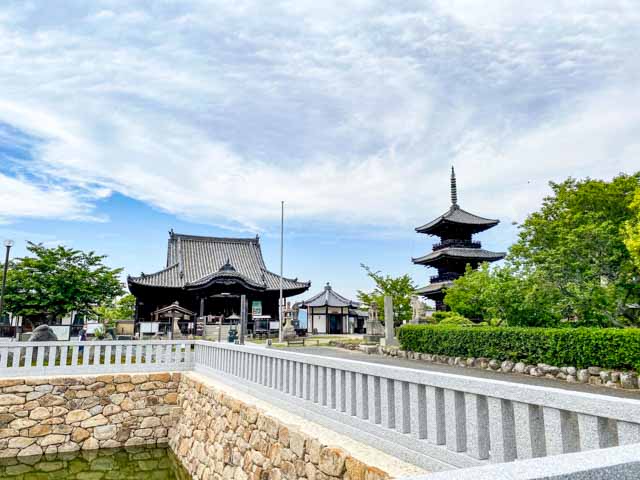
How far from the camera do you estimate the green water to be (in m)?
7.10

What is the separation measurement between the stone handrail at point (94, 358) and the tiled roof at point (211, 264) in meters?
17.6

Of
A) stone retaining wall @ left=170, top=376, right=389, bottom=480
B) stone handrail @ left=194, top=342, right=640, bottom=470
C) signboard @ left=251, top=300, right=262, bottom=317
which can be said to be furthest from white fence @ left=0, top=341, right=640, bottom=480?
signboard @ left=251, top=300, right=262, bottom=317

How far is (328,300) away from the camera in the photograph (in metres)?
39.9

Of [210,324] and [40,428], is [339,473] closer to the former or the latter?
[40,428]

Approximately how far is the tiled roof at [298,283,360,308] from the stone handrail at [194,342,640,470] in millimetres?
35156

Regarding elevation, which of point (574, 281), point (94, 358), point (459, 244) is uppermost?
point (459, 244)

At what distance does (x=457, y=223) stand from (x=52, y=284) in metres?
23.5

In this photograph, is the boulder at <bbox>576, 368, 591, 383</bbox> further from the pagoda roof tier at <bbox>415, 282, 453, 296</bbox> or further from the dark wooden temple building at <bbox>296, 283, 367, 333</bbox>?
the dark wooden temple building at <bbox>296, 283, 367, 333</bbox>

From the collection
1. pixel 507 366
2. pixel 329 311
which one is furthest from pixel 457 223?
pixel 507 366

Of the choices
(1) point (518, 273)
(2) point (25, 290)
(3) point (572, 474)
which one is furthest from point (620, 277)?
(2) point (25, 290)

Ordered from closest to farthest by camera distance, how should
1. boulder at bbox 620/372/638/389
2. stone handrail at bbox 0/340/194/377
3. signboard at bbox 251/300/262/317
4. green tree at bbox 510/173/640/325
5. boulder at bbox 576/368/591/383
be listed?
stone handrail at bbox 0/340/194/377 → boulder at bbox 620/372/638/389 → boulder at bbox 576/368/591/383 → green tree at bbox 510/173/640/325 → signboard at bbox 251/300/262/317

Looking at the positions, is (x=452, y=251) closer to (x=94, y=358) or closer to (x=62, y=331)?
(x=62, y=331)

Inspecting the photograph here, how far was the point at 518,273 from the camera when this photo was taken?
48.9ft

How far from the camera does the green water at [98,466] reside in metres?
7.10
